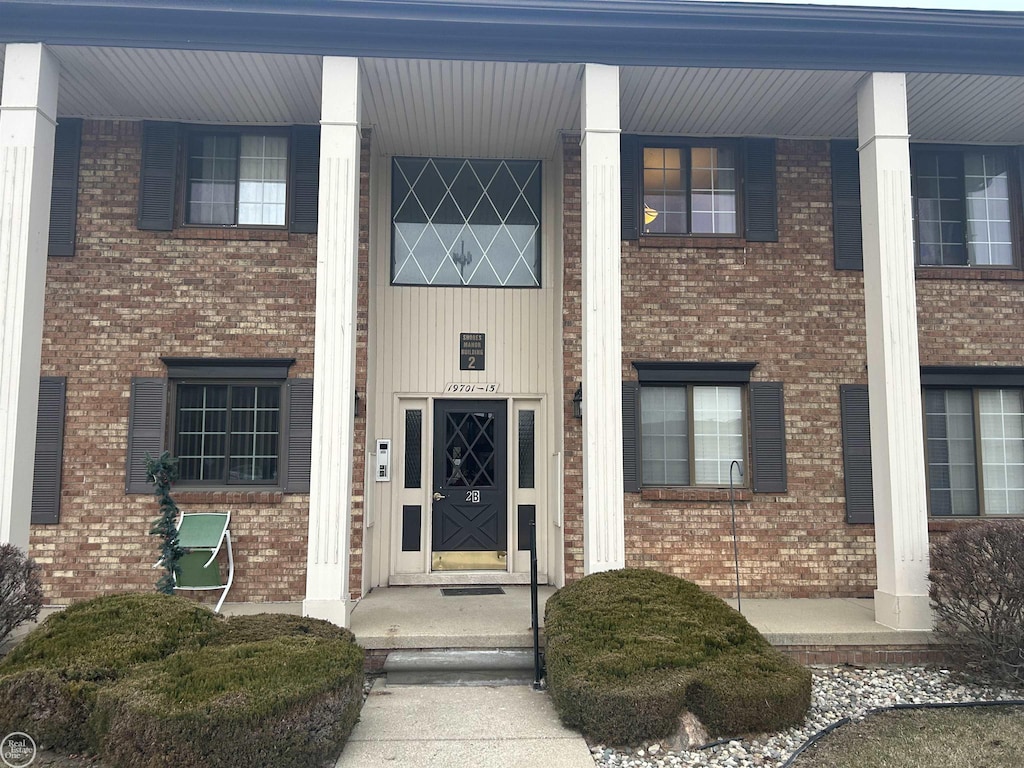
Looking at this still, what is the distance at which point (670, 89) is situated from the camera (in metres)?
7.36

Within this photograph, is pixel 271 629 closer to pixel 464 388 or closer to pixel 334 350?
pixel 334 350

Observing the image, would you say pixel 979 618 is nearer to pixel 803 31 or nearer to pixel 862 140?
pixel 862 140

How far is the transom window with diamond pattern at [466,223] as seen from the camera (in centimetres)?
875

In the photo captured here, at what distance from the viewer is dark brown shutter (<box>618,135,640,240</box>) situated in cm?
831

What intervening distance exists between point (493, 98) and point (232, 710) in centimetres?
590

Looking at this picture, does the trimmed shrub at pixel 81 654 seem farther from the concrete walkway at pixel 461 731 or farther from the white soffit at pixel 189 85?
the white soffit at pixel 189 85

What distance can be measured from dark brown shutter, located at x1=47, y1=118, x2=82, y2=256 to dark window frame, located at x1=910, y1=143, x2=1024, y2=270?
914 centimetres

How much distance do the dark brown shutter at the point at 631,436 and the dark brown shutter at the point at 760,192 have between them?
85.9 inches

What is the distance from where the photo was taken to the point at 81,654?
460cm

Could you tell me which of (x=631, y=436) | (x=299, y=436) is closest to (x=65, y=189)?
(x=299, y=436)

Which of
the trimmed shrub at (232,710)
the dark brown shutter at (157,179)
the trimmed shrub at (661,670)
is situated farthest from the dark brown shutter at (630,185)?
the trimmed shrub at (232,710)

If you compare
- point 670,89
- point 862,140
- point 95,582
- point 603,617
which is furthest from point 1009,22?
point 95,582

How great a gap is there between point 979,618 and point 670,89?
17.6 feet

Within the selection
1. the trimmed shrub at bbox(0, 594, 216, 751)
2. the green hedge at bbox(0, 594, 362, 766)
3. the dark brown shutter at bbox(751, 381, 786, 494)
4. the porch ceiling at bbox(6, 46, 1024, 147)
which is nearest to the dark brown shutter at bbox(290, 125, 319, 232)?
the porch ceiling at bbox(6, 46, 1024, 147)
